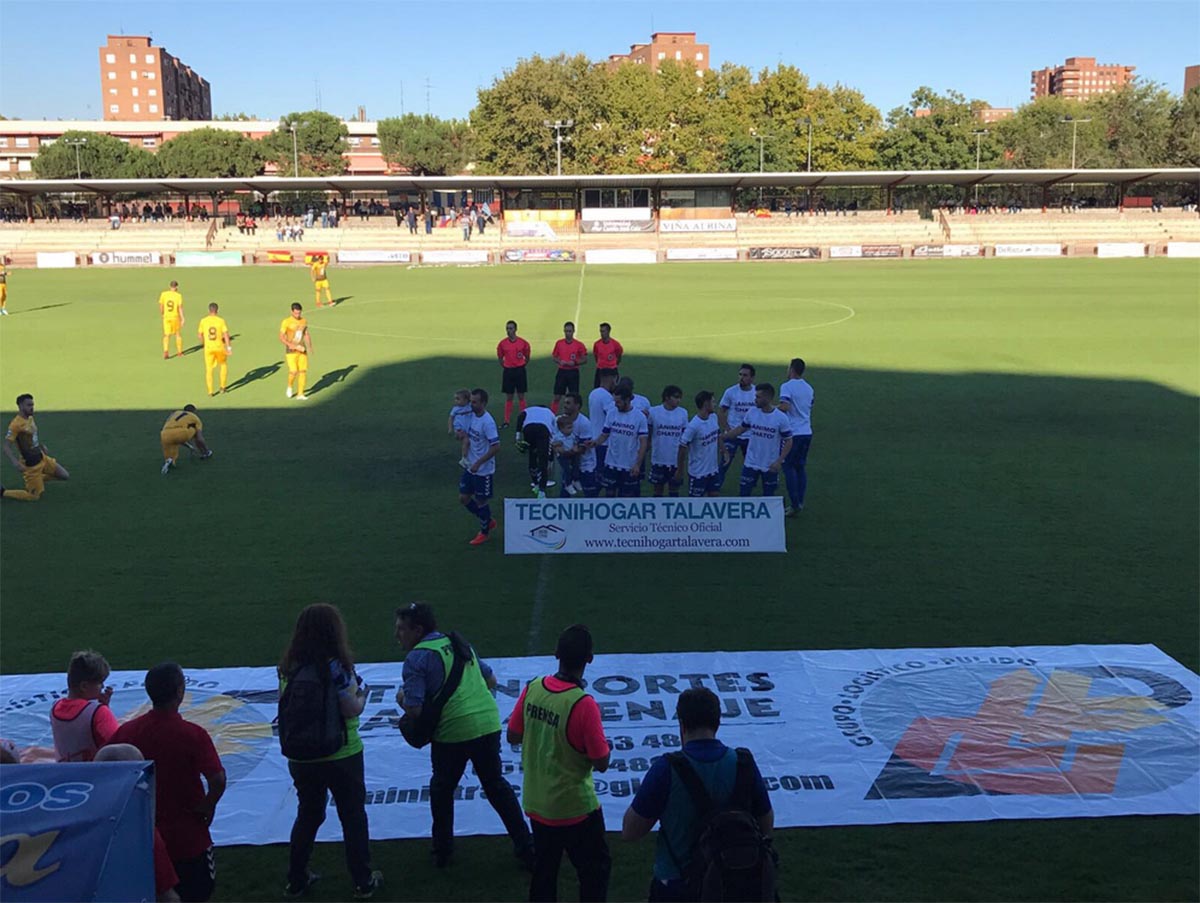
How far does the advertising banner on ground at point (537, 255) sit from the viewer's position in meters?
60.6

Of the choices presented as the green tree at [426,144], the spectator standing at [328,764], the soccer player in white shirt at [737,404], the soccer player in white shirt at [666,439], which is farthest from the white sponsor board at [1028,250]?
the green tree at [426,144]

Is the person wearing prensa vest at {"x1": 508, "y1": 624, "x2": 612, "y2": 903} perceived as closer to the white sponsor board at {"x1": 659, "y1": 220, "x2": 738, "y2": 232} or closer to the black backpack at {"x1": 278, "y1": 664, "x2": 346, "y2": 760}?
the black backpack at {"x1": 278, "y1": 664, "x2": 346, "y2": 760}

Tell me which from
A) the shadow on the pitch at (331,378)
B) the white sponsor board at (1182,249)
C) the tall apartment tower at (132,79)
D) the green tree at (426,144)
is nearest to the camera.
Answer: the shadow on the pitch at (331,378)

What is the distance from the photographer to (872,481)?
15250mm

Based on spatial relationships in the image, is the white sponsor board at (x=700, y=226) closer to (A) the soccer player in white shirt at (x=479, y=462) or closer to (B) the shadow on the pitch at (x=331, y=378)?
(B) the shadow on the pitch at (x=331, y=378)

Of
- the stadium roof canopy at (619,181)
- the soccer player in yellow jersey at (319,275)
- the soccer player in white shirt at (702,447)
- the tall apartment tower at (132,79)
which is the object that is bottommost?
the soccer player in white shirt at (702,447)

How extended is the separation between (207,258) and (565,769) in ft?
197

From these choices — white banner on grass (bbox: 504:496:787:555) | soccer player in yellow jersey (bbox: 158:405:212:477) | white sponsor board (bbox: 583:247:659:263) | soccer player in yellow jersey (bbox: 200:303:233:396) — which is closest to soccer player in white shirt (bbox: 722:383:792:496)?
white banner on grass (bbox: 504:496:787:555)

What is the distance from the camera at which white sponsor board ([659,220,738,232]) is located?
6694 cm

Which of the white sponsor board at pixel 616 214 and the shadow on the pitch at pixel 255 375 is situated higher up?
the white sponsor board at pixel 616 214

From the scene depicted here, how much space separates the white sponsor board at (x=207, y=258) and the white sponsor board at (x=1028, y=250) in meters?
43.8

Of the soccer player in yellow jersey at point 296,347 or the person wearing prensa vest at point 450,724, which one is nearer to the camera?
the person wearing prensa vest at point 450,724

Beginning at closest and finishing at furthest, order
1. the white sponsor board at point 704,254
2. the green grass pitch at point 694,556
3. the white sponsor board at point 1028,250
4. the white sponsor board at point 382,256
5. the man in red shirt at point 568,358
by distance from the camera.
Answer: the green grass pitch at point 694,556, the man in red shirt at point 568,358, the white sponsor board at point 382,256, the white sponsor board at point 704,254, the white sponsor board at point 1028,250

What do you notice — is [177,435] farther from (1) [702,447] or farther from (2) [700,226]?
(2) [700,226]
